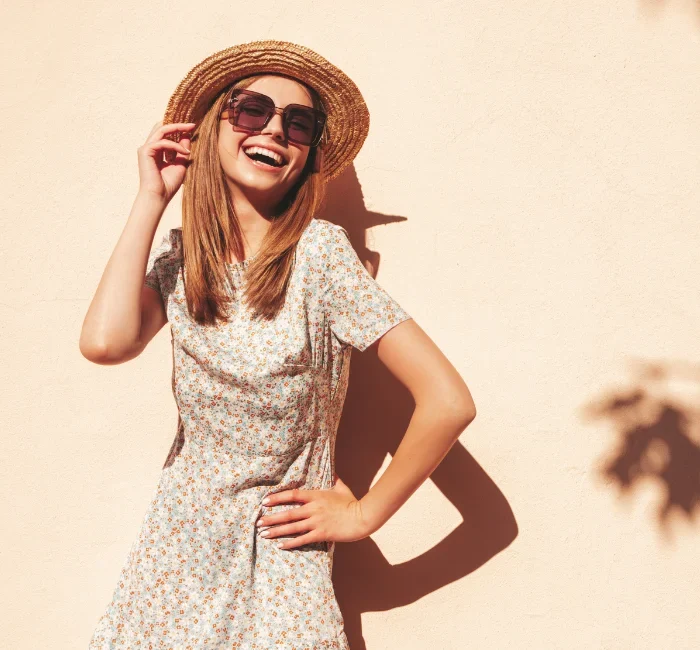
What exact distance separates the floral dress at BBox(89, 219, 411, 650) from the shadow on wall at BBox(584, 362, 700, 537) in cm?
87

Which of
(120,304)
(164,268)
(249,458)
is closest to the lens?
(120,304)

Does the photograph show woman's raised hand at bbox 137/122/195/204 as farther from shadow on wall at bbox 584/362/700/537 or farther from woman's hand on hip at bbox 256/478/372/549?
shadow on wall at bbox 584/362/700/537

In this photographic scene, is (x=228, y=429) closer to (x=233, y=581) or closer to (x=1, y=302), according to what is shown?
(x=233, y=581)

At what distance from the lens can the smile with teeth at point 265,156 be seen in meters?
1.72

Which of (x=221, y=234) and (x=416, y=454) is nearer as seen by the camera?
(x=416, y=454)

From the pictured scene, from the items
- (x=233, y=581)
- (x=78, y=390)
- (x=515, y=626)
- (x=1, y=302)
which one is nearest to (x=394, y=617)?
(x=515, y=626)

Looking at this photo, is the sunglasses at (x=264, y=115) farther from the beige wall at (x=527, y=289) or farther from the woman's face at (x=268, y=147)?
the beige wall at (x=527, y=289)

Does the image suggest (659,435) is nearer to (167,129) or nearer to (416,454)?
(416,454)

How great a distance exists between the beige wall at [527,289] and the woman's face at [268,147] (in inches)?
16.2

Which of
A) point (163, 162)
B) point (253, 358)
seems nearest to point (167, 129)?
point (163, 162)

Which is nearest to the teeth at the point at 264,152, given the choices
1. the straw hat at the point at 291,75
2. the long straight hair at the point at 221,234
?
the long straight hair at the point at 221,234

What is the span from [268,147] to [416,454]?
0.85 m

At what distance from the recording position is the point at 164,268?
1.84 meters

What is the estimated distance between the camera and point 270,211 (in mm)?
1855
